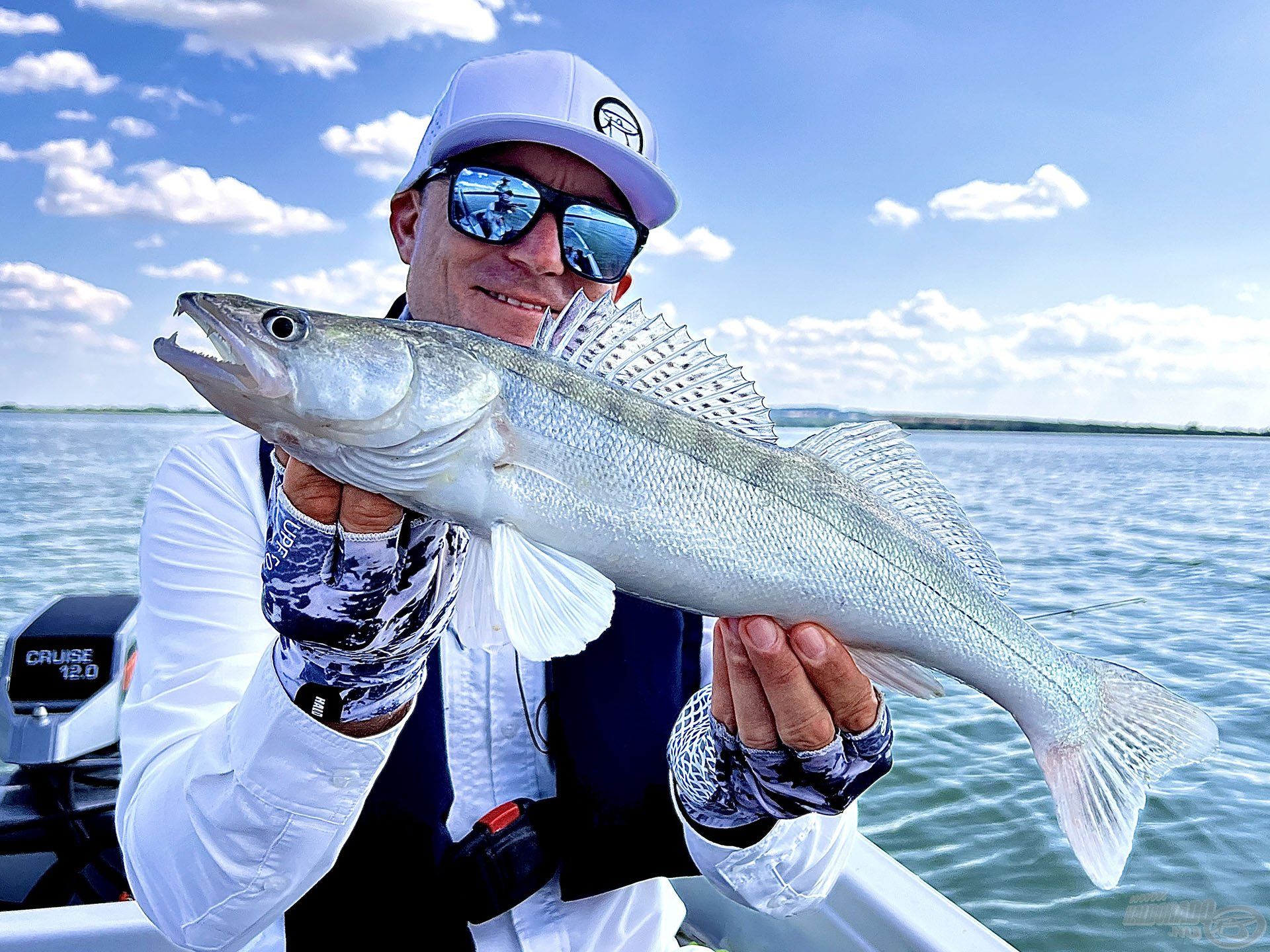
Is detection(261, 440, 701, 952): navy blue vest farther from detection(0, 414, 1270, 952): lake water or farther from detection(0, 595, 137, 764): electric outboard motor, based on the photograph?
detection(0, 595, 137, 764): electric outboard motor

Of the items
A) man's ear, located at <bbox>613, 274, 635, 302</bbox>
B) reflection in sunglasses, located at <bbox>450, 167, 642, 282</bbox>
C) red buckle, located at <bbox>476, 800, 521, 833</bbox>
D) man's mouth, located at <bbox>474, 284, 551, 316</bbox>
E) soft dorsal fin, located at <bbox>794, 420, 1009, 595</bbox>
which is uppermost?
reflection in sunglasses, located at <bbox>450, 167, 642, 282</bbox>

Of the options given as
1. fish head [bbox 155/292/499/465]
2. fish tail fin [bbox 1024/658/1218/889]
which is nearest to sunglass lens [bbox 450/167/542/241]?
fish head [bbox 155/292/499/465]

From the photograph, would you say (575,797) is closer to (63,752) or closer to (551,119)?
(551,119)

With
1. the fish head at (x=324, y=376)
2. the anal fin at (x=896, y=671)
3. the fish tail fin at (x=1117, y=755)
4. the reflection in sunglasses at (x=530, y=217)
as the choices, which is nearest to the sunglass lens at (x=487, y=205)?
the reflection in sunglasses at (x=530, y=217)

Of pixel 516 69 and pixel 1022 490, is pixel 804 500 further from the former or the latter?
pixel 1022 490

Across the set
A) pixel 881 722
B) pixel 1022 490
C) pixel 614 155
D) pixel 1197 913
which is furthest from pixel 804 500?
pixel 1022 490

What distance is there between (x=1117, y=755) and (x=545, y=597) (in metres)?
1.61

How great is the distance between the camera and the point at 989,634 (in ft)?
7.47

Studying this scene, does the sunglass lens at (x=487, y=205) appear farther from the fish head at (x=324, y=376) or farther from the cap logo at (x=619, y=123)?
the fish head at (x=324, y=376)

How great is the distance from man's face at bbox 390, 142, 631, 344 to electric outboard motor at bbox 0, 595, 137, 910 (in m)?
3.15

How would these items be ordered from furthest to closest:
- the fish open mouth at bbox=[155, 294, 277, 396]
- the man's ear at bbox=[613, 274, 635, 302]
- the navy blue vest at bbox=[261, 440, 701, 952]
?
the man's ear at bbox=[613, 274, 635, 302], the navy blue vest at bbox=[261, 440, 701, 952], the fish open mouth at bbox=[155, 294, 277, 396]

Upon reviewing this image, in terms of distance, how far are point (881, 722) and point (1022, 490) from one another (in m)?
34.7

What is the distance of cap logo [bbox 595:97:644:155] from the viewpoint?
2941 mm

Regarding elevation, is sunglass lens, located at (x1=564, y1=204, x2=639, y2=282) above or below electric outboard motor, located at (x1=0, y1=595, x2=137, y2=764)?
above
